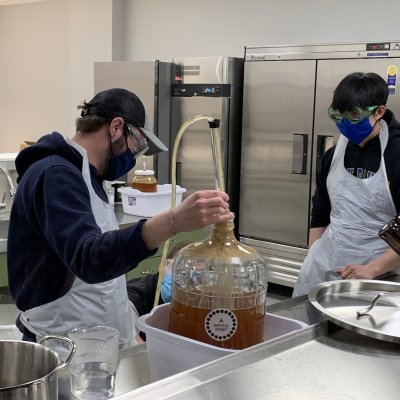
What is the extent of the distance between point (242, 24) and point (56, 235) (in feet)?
15.0

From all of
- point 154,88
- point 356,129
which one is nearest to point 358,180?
point 356,129

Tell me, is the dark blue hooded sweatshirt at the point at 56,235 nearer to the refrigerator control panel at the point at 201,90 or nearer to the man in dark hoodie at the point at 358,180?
the man in dark hoodie at the point at 358,180

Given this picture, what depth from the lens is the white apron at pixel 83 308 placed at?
164cm

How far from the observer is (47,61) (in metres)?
7.28

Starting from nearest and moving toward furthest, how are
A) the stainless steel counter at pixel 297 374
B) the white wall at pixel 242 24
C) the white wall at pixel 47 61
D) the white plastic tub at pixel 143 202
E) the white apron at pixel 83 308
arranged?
the stainless steel counter at pixel 297 374
the white apron at pixel 83 308
the white plastic tub at pixel 143 202
the white wall at pixel 242 24
the white wall at pixel 47 61

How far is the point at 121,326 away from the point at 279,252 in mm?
3294

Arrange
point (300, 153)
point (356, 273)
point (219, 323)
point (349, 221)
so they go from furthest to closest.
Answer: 1. point (300, 153)
2. point (349, 221)
3. point (356, 273)
4. point (219, 323)

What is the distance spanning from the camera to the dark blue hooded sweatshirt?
1.34 metres

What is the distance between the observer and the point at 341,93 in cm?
215

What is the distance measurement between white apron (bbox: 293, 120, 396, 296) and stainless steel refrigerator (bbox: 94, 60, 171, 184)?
2952mm

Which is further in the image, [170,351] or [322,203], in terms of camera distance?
[322,203]

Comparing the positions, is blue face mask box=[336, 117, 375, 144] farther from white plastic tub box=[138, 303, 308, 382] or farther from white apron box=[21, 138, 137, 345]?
white plastic tub box=[138, 303, 308, 382]

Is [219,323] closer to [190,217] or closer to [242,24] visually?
[190,217]

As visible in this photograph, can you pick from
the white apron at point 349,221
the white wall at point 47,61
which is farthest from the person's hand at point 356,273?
the white wall at point 47,61
